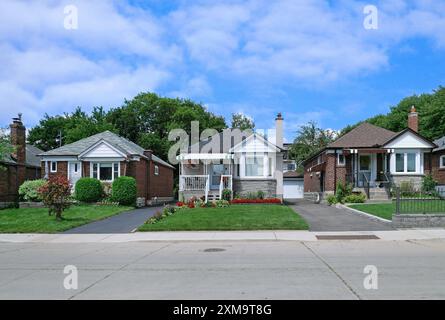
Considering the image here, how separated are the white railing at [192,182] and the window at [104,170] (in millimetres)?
6060

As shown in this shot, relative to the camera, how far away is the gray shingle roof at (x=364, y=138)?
32812 millimetres

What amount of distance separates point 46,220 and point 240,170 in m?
14.3

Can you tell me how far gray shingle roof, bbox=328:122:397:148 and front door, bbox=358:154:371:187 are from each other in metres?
0.97

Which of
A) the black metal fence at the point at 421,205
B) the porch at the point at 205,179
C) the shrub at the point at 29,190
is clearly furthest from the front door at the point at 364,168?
the shrub at the point at 29,190

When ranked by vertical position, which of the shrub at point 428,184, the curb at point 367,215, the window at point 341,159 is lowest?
the curb at point 367,215

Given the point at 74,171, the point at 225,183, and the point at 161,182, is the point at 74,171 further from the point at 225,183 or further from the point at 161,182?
the point at 225,183

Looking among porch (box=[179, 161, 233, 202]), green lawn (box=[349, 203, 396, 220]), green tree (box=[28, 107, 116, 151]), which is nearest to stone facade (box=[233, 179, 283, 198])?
porch (box=[179, 161, 233, 202])

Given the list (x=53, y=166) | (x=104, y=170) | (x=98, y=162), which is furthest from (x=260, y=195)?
(x=53, y=166)

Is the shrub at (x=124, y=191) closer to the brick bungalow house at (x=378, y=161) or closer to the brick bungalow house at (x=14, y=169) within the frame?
the brick bungalow house at (x=14, y=169)

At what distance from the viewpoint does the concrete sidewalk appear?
55.7 ft

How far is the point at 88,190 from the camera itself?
3291 cm

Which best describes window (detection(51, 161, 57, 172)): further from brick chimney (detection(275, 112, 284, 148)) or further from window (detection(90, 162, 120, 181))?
brick chimney (detection(275, 112, 284, 148))
